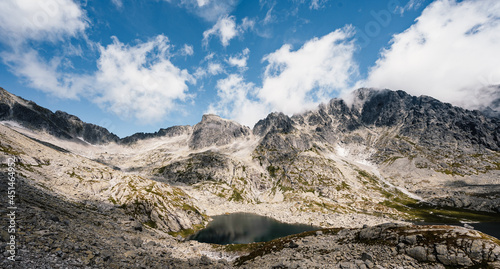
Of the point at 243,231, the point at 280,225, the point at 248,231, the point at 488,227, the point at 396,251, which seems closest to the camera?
the point at 396,251

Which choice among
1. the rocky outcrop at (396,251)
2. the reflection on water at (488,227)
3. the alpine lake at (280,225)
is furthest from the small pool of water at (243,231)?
the reflection on water at (488,227)

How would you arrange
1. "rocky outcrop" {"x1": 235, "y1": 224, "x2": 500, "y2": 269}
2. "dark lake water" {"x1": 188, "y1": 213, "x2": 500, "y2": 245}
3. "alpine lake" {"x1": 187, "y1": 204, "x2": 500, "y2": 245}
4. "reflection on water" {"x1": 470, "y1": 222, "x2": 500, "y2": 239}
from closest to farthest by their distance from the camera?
1. "rocky outcrop" {"x1": 235, "y1": 224, "x2": 500, "y2": 269}
2. "dark lake water" {"x1": 188, "y1": 213, "x2": 500, "y2": 245}
3. "alpine lake" {"x1": 187, "y1": 204, "x2": 500, "y2": 245}
4. "reflection on water" {"x1": 470, "y1": 222, "x2": 500, "y2": 239}

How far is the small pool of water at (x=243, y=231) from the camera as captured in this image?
90.1 metres

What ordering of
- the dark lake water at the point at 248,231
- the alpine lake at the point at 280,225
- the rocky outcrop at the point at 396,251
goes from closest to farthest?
the rocky outcrop at the point at 396,251 → the dark lake water at the point at 248,231 → the alpine lake at the point at 280,225

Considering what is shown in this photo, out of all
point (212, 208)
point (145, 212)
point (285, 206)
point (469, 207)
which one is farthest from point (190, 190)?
point (469, 207)

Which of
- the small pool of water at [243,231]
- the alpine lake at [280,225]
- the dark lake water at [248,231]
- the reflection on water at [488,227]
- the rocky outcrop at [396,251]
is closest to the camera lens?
the rocky outcrop at [396,251]

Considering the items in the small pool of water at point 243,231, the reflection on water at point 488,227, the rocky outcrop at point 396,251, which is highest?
the rocky outcrop at point 396,251

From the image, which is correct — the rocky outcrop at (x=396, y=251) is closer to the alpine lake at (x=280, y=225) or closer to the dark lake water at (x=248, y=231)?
the dark lake water at (x=248, y=231)

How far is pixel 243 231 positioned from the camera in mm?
106688

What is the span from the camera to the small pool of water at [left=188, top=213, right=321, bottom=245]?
90.1 meters

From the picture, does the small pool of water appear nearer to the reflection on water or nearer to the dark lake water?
the dark lake water

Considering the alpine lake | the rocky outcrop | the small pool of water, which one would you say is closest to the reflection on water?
the alpine lake

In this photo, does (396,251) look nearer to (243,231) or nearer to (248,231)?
(248,231)

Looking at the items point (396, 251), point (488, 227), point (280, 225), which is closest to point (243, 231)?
point (280, 225)
